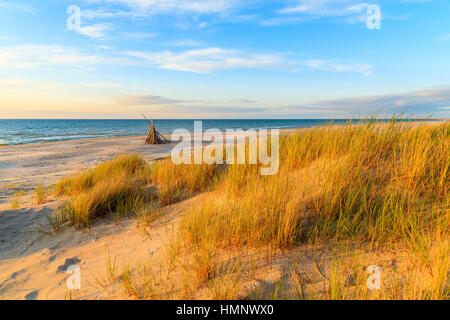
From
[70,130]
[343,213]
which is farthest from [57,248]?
[70,130]

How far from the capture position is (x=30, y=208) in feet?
15.3

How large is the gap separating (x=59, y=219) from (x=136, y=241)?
1715mm

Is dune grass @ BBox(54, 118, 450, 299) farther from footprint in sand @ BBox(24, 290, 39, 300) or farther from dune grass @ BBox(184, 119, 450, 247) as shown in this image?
footprint in sand @ BBox(24, 290, 39, 300)

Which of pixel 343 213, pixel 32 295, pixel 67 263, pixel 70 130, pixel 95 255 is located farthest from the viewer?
pixel 70 130

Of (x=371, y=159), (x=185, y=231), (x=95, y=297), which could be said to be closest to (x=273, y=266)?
(x=185, y=231)

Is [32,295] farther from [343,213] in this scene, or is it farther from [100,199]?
[343,213]

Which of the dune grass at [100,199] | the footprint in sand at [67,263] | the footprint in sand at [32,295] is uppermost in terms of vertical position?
the dune grass at [100,199]

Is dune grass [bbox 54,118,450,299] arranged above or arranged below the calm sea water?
→ below

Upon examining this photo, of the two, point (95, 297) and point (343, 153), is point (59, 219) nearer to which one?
point (95, 297)

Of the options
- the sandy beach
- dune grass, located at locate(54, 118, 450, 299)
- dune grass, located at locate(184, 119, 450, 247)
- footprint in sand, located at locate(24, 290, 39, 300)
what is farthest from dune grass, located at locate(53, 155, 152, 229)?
dune grass, located at locate(184, 119, 450, 247)

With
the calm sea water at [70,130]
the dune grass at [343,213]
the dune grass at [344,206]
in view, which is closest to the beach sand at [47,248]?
the dune grass at [343,213]

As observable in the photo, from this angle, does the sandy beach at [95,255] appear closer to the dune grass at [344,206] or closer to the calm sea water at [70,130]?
the dune grass at [344,206]

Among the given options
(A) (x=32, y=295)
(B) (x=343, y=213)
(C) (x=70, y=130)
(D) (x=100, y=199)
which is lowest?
(A) (x=32, y=295)

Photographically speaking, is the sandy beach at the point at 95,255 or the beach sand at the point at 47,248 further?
the beach sand at the point at 47,248
